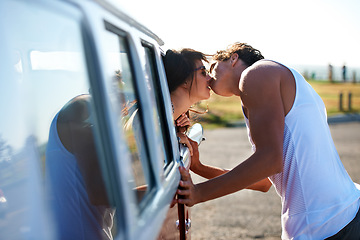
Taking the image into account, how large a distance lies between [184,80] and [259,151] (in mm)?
940

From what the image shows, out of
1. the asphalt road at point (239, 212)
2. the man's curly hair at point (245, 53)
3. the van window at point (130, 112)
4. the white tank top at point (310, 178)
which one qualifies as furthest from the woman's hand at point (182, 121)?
the asphalt road at point (239, 212)

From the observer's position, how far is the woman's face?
291cm

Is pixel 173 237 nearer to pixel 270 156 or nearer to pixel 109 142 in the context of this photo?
pixel 270 156

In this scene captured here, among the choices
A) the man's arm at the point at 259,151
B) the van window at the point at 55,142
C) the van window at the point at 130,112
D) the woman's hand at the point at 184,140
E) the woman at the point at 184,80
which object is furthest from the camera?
the woman at the point at 184,80

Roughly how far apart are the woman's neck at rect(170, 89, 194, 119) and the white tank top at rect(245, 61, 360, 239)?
2.80 ft

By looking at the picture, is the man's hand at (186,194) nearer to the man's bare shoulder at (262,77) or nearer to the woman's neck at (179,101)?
the man's bare shoulder at (262,77)

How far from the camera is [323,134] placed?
224cm

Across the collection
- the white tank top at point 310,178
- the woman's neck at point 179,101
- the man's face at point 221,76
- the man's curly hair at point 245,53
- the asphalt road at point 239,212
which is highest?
the man's curly hair at point 245,53

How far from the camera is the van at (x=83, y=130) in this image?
1.19 metres

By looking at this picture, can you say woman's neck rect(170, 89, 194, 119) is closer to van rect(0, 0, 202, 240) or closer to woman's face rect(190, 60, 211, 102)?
woman's face rect(190, 60, 211, 102)

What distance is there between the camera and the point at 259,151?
6.88 ft

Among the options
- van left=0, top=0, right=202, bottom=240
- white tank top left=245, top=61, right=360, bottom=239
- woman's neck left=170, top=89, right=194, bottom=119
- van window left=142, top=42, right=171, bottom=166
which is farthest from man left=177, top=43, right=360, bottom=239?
woman's neck left=170, top=89, right=194, bottom=119

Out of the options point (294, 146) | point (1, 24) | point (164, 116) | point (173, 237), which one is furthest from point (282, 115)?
point (1, 24)

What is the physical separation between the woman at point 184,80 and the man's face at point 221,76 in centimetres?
10
